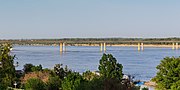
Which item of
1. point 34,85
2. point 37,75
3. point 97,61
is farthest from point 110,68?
point 97,61

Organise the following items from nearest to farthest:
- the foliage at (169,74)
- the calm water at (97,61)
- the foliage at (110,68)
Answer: the foliage at (169,74)
the foliage at (110,68)
the calm water at (97,61)

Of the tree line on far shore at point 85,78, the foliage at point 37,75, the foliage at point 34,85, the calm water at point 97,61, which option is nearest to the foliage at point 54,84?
the tree line on far shore at point 85,78

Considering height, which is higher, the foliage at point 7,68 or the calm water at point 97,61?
the foliage at point 7,68

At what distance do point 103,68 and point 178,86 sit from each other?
10.5 metres

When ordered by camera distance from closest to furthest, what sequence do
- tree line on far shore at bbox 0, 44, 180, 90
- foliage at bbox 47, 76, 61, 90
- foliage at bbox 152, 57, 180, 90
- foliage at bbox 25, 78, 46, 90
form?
tree line on far shore at bbox 0, 44, 180, 90, foliage at bbox 152, 57, 180, 90, foliage at bbox 25, 78, 46, 90, foliage at bbox 47, 76, 61, 90

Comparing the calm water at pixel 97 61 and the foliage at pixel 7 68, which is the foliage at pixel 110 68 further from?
the calm water at pixel 97 61

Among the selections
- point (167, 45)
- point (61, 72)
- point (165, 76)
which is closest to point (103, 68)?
point (61, 72)

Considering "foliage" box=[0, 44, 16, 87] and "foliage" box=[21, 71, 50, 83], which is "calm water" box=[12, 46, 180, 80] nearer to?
"foliage" box=[21, 71, 50, 83]

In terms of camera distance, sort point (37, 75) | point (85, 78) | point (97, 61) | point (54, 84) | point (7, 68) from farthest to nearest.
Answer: point (97, 61) → point (37, 75) → point (7, 68) → point (85, 78) → point (54, 84)

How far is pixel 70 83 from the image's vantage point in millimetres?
23969

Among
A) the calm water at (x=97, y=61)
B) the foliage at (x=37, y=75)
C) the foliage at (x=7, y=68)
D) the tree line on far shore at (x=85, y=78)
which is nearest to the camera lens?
the tree line on far shore at (x=85, y=78)

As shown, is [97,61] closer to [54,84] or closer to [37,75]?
[37,75]

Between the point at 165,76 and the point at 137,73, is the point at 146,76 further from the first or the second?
the point at 165,76

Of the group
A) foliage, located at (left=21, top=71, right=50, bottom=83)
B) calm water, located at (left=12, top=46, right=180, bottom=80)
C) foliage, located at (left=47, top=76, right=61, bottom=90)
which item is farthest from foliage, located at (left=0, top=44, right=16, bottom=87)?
calm water, located at (left=12, top=46, right=180, bottom=80)
